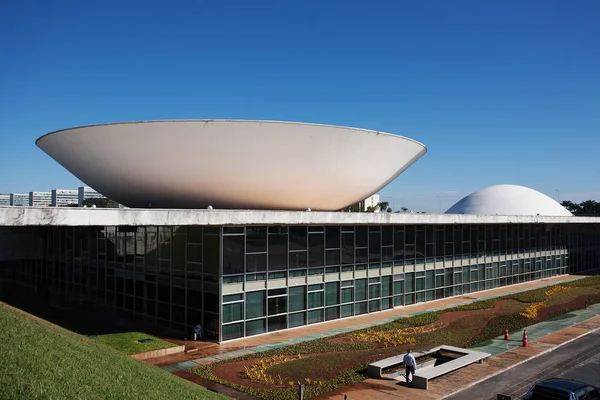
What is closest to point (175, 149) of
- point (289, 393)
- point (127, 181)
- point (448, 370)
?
point (127, 181)

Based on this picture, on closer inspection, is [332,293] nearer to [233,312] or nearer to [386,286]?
[386,286]

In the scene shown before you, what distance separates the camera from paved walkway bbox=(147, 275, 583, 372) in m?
17.6

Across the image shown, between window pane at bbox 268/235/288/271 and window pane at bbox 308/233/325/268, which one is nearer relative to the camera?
window pane at bbox 268/235/288/271

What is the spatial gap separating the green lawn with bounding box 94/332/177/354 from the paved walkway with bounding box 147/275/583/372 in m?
0.70

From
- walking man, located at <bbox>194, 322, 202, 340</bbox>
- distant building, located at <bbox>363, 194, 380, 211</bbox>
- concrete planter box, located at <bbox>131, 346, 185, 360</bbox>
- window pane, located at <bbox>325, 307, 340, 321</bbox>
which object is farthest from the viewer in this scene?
distant building, located at <bbox>363, 194, 380, 211</bbox>

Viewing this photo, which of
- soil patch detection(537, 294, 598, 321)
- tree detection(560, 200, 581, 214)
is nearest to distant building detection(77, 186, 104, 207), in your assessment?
soil patch detection(537, 294, 598, 321)

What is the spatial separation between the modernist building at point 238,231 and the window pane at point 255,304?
4 cm

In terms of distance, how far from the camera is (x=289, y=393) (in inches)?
554

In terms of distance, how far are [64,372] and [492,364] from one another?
13.1 m

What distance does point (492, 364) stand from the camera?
1681cm

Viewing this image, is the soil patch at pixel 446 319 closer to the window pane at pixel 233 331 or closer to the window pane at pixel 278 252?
the window pane at pixel 233 331

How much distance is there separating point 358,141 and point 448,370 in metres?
10.5

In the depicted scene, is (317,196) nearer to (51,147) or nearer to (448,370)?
(448,370)

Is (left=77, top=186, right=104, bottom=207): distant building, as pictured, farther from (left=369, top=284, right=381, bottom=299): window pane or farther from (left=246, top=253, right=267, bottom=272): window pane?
(left=369, top=284, right=381, bottom=299): window pane
